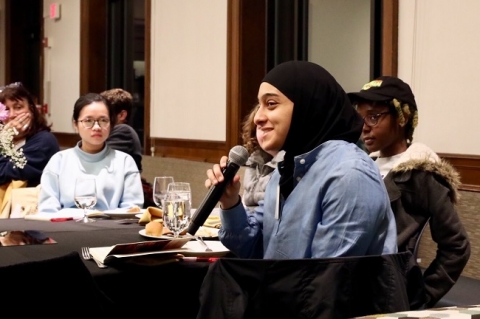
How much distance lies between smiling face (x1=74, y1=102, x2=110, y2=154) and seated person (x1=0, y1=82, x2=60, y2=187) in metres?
0.78

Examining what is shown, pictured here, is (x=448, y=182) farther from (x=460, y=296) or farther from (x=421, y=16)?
(x=421, y=16)

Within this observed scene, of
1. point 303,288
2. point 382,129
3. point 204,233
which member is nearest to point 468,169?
point 382,129

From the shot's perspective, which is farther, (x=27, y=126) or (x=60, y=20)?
(x=60, y=20)

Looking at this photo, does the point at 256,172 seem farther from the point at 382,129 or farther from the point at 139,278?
the point at 139,278

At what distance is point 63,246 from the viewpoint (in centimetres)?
227

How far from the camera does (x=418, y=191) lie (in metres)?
2.43

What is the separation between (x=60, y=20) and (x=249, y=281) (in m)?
7.58

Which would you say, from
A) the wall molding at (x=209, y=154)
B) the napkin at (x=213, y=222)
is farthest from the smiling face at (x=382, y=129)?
the wall molding at (x=209, y=154)

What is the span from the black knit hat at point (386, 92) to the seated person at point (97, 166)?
1333mm

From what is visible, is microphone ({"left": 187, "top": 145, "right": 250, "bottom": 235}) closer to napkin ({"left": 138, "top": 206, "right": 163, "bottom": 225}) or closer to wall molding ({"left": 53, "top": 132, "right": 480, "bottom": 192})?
napkin ({"left": 138, "top": 206, "right": 163, "bottom": 225})

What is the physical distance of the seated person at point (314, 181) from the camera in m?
1.72

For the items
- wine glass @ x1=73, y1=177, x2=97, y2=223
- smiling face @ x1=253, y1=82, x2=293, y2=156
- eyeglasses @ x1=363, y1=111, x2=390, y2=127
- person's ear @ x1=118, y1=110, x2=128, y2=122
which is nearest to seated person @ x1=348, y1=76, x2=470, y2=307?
eyeglasses @ x1=363, y1=111, x2=390, y2=127

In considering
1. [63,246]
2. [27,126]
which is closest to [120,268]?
[63,246]

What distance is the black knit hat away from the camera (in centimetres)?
265
